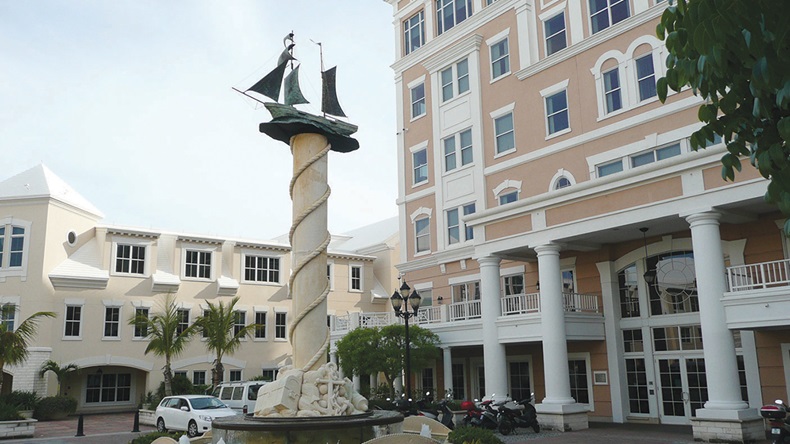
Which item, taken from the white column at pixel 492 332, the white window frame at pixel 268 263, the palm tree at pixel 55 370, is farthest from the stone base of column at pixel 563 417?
the white window frame at pixel 268 263

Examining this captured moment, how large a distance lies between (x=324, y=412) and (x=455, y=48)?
23.0 metres

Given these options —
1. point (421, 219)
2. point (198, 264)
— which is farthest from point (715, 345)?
point (198, 264)

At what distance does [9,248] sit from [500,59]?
2707 centimetres

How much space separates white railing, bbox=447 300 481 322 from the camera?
92.3ft

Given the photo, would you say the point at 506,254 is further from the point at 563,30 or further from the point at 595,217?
the point at 563,30

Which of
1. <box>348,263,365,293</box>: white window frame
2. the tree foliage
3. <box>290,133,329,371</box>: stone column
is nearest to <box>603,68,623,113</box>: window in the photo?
the tree foliage

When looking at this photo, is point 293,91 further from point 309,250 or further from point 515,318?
point 515,318

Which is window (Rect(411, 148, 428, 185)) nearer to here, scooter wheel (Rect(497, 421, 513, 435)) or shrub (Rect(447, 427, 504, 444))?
scooter wheel (Rect(497, 421, 513, 435))

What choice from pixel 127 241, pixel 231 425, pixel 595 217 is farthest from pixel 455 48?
pixel 231 425

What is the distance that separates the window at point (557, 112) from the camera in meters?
26.5

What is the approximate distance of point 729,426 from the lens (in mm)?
16781

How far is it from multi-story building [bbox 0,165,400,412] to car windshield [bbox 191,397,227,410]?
550 inches

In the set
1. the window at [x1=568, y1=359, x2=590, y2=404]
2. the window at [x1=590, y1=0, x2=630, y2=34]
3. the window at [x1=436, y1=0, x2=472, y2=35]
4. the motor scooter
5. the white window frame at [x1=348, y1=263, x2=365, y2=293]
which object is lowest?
the motor scooter

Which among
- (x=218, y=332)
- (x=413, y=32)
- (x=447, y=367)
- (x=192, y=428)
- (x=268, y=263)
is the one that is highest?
(x=413, y=32)
